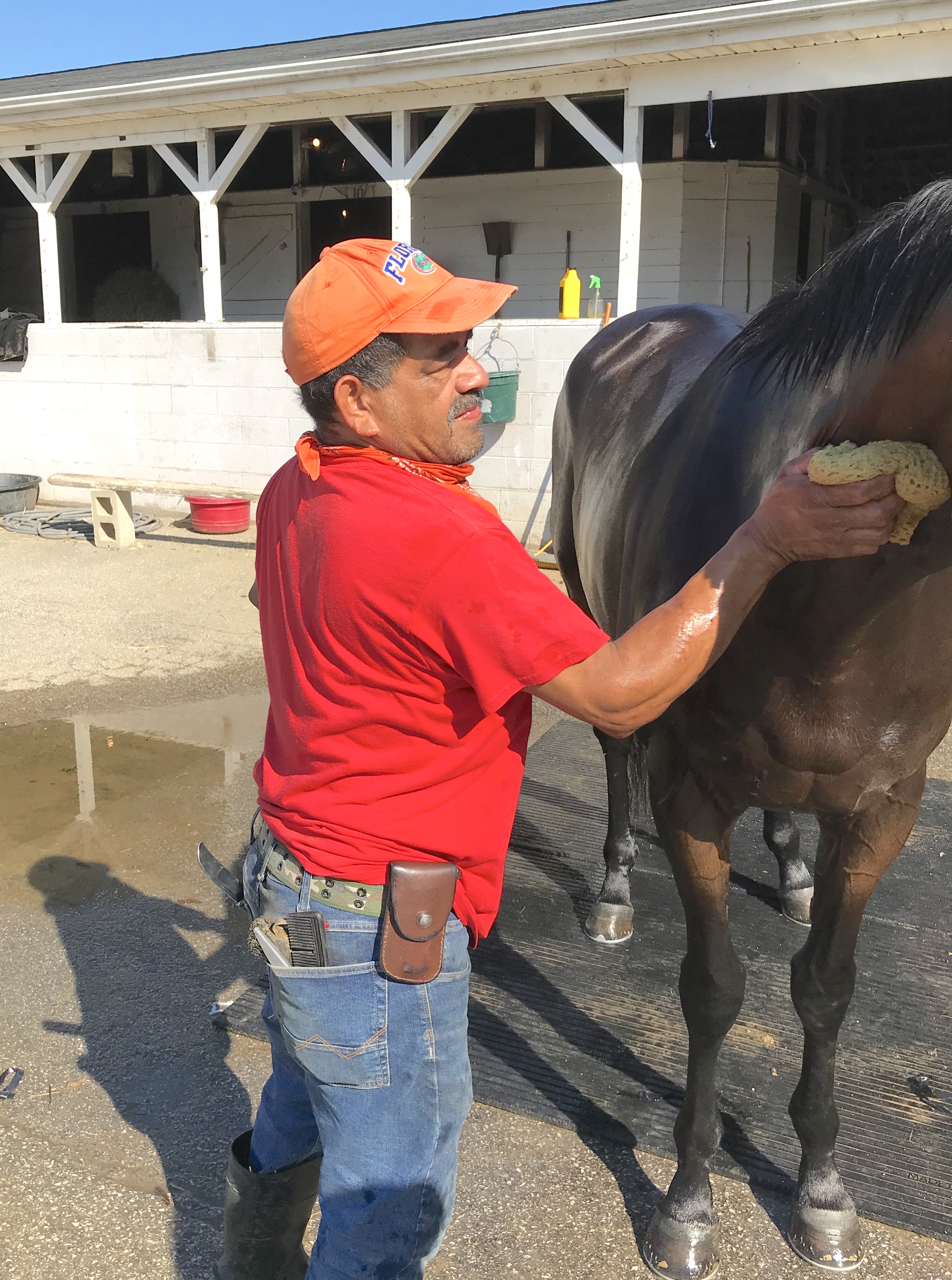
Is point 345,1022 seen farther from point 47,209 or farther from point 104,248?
point 104,248

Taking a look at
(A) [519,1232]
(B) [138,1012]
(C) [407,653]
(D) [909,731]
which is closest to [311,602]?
(C) [407,653]

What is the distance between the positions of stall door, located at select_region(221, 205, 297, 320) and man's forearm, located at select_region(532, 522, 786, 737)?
1290cm

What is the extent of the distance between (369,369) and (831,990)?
165 centimetres

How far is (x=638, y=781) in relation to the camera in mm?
3117

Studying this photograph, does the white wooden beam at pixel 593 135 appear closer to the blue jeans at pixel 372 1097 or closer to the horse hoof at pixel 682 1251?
the horse hoof at pixel 682 1251

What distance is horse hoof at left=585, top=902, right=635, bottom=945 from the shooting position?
10.6ft

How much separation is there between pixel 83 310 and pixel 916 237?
16.5m

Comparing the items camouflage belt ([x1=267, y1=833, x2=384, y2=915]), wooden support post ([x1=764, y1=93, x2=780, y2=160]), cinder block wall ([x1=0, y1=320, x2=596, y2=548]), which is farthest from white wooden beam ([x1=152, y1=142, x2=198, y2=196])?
camouflage belt ([x1=267, y1=833, x2=384, y2=915])

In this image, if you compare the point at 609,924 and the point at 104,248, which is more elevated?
the point at 104,248

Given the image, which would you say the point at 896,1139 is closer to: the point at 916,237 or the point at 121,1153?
the point at 121,1153

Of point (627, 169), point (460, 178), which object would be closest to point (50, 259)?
point (460, 178)

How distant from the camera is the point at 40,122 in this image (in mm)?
10195

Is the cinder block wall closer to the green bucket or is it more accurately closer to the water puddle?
the green bucket

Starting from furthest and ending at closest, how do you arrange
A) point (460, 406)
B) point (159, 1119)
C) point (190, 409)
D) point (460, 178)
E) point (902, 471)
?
point (460, 178)
point (190, 409)
point (159, 1119)
point (460, 406)
point (902, 471)
